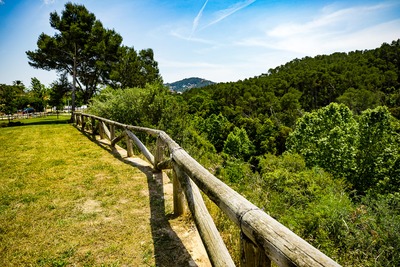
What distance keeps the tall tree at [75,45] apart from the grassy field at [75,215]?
22445 mm

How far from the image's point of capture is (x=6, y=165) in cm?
703

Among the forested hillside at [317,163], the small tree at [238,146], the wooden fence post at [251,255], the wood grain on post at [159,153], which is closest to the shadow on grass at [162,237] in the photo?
the wood grain on post at [159,153]

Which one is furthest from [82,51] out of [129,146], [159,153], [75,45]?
[159,153]

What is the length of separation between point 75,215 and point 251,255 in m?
3.50

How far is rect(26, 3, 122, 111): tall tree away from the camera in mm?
24312

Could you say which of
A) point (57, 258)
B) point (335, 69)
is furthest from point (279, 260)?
point (335, 69)

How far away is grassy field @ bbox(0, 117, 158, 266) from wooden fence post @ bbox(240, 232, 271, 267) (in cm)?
160

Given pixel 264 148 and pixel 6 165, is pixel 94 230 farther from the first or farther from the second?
pixel 264 148

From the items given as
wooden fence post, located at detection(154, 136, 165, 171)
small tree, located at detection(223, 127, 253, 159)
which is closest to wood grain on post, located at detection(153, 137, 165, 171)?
wooden fence post, located at detection(154, 136, 165, 171)

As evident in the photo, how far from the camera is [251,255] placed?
162 centimetres

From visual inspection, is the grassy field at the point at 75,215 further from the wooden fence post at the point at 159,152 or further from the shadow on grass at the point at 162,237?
the wooden fence post at the point at 159,152

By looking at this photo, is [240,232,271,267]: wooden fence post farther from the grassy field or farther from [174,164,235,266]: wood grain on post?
the grassy field

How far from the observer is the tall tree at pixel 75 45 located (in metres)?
24.3

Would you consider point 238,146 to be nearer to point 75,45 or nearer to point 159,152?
point 75,45
